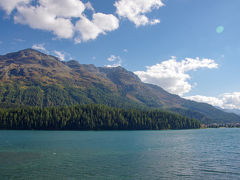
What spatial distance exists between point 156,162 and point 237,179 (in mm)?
18958

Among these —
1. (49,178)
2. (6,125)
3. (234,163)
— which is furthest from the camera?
(6,125)

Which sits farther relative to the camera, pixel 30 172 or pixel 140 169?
pixel 140 169

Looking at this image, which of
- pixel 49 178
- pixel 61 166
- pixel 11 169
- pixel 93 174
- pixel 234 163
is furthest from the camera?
pixel 234 163

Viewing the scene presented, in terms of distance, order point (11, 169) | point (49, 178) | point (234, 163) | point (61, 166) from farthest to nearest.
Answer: point (234, 163)
point (61, 166)
point (11, 169)
point (49, 178)

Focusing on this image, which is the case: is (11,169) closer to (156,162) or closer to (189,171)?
(156,162)

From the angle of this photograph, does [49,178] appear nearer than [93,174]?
Yes

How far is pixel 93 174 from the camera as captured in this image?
39.7 meters

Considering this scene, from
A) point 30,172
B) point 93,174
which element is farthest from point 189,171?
point 30,172

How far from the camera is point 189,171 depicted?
43.0m

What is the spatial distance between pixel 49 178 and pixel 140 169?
1879 cm

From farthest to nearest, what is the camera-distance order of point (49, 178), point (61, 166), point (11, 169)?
1. point (61, 166)
2. point (11, 169)
3. point (49, 178)

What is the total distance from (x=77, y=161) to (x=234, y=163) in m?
39.9

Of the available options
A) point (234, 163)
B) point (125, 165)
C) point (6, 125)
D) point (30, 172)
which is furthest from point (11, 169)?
point (6, 125)

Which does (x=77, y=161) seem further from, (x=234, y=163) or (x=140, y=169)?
(x=234, y=163)
